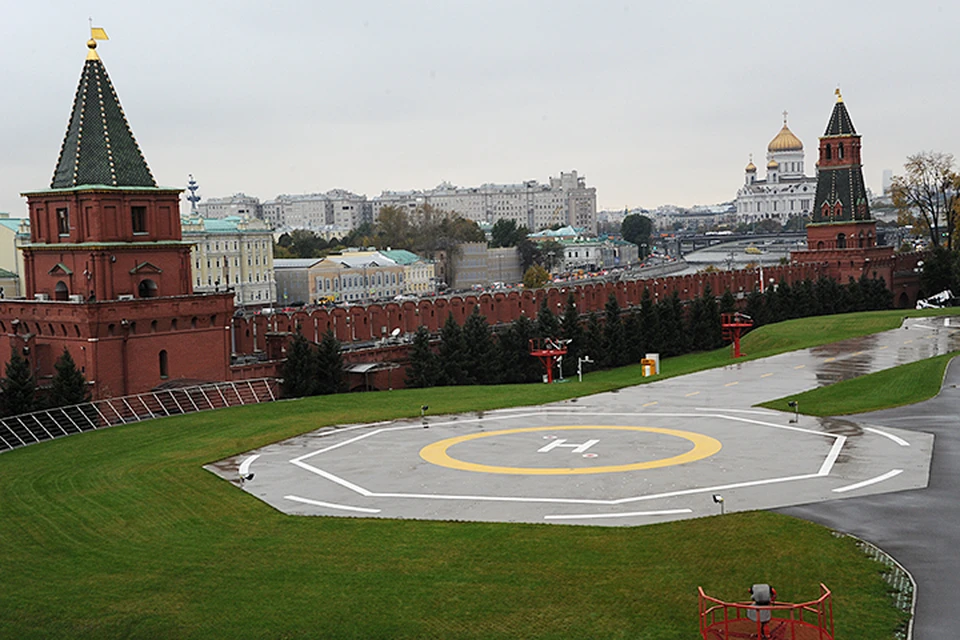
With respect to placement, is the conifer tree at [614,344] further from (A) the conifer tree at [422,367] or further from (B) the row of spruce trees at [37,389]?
(B) the row of spruce trees at [37,389]

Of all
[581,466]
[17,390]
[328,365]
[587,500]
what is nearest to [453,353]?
[328,365]

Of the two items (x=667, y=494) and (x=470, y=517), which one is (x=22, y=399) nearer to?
(x=470, y=517)

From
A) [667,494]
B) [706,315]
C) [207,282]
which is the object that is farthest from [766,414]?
[207,282]

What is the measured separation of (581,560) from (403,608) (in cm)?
376

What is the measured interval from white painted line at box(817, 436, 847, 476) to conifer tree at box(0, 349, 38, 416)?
87.2 feet

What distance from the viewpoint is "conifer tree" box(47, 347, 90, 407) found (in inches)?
1533

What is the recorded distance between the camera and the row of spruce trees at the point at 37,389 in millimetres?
37719

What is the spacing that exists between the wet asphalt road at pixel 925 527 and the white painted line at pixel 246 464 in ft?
46.2

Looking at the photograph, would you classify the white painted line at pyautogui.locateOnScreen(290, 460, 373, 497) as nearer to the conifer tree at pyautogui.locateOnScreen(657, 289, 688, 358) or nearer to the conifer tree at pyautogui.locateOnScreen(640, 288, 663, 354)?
the conifer tree at pyautogui.locateOnScreen(640, 288, 663, 354)

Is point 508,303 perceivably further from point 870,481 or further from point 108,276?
point 870,481

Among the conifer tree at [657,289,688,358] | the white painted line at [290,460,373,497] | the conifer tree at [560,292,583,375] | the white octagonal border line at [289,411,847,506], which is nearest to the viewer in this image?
the white octagonal border line at [289,411,847,506]

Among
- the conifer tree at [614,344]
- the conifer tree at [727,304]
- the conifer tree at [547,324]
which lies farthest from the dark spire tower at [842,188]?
the conifer tree at [547,324]

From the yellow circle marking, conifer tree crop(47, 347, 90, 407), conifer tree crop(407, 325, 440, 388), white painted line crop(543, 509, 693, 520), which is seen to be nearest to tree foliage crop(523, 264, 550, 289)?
conifer tree crop(407, 325, 440, 388)

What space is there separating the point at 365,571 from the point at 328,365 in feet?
93.2
